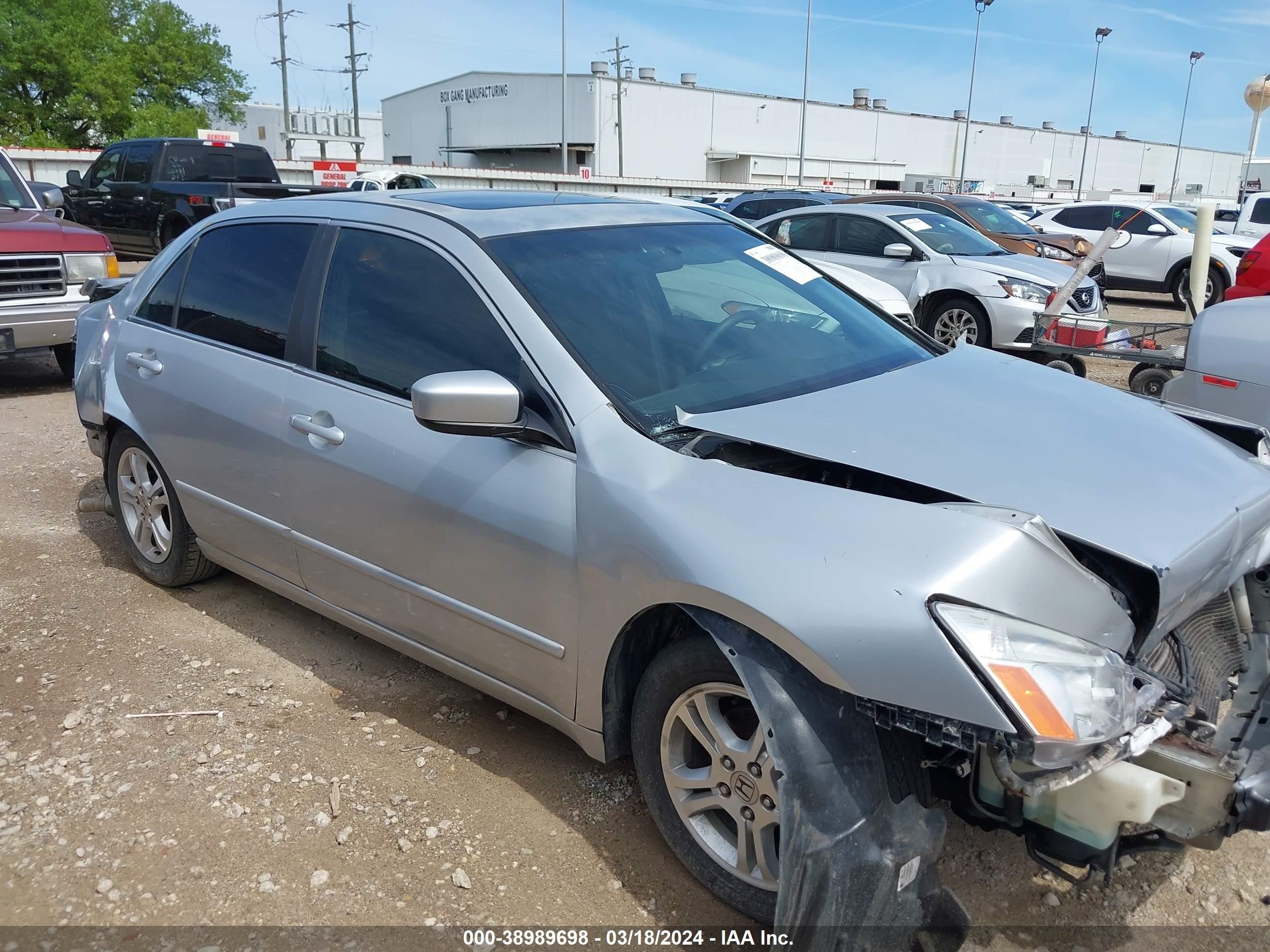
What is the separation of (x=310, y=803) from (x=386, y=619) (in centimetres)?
60

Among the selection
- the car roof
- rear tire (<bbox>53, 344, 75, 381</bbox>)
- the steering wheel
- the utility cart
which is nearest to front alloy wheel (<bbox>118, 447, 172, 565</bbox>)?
the car roof

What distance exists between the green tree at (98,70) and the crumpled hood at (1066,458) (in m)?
44.6

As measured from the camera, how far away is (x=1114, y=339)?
717 centimetres

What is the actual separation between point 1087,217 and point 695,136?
152ft

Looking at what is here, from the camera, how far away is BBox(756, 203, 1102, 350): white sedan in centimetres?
955

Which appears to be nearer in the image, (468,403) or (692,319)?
(468,403)

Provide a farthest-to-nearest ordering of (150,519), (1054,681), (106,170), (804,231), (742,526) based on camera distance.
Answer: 1. (106,170)
2. (804,231)
3. (150,519)
4. (742,526)
5. (1054,681)

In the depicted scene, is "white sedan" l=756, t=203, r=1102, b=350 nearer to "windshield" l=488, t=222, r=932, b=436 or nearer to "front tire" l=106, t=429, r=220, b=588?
"windshield" l=488, t=222, r=932, b=436

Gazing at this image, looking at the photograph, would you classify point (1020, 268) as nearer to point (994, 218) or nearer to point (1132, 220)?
point (994, 218)

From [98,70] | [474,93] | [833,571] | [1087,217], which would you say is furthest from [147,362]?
[474,93]

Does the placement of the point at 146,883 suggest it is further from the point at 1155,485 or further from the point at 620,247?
the point at 1155,485

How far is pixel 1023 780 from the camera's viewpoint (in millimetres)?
1959

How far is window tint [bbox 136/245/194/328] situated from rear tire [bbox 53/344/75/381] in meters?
4.90

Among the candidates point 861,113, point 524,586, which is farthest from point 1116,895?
point 861,113
